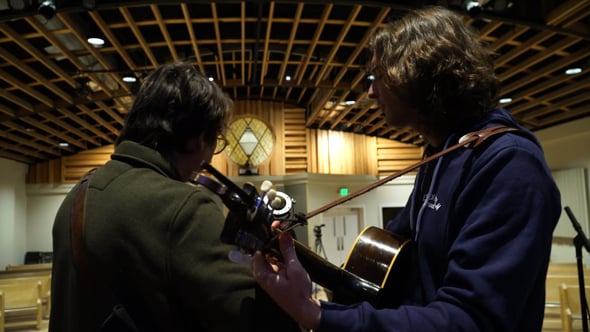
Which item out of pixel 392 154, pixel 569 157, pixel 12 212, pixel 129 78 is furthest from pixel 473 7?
pixel 12 212

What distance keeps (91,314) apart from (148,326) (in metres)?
0.17

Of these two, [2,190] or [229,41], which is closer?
[229,41]

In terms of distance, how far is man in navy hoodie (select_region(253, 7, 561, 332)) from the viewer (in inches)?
37.0

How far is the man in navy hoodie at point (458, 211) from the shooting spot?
0.94 meters

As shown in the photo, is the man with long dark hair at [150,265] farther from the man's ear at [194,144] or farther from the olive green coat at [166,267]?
the man's ear at [194,144]

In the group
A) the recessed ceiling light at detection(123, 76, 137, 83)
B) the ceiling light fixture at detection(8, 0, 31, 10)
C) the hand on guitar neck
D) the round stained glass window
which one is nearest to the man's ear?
the hand on guitar neck

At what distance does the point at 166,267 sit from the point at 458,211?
2.31ft

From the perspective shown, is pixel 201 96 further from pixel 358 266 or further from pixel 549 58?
pixel 549 58

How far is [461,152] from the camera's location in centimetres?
119

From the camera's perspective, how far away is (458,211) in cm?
108

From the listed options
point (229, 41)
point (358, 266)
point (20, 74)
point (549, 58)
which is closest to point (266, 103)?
point (229, 41)

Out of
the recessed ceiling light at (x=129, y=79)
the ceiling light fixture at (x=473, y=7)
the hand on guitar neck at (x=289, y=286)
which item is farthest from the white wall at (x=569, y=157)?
the hand on guitar neck at (x=289, y=286)

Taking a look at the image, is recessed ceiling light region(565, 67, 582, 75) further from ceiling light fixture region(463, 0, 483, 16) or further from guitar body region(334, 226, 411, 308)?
guitar body region(334, 226, 411, 308)

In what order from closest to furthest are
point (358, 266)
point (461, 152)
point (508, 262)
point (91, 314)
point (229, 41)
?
point (508, 262), point (91, 314), point (461, 152), point (358, 266), point (229, 41)
